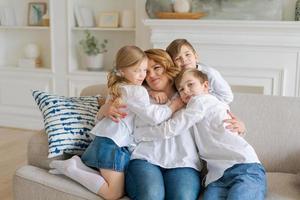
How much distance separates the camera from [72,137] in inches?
83.0

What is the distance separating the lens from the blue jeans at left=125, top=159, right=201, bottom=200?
5.84 ft

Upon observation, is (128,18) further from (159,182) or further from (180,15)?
(159,182)

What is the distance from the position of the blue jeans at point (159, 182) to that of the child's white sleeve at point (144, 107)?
0.64 feet

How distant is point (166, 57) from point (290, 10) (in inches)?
81.4

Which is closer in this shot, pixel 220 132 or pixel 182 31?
pixel 220 132

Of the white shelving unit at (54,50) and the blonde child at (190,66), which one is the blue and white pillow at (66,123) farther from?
the white shelving unit at (54,50)

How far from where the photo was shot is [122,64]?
199 centimetres

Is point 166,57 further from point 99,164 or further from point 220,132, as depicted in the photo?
point 99,164

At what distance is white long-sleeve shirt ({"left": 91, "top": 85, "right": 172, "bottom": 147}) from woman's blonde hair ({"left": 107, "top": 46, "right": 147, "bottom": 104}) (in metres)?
0.04

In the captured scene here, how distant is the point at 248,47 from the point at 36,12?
2332mm

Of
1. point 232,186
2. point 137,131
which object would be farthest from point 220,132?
point 137,131

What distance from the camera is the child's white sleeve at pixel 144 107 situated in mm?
1922

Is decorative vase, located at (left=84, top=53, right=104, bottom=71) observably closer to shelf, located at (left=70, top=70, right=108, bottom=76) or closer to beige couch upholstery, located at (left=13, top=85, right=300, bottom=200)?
shelf, located at (left=70, top=70, right=108, bottom=76)

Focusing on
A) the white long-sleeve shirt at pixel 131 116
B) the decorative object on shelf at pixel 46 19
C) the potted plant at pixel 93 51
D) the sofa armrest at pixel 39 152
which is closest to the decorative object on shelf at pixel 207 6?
the potted plant at pixel 93 51
